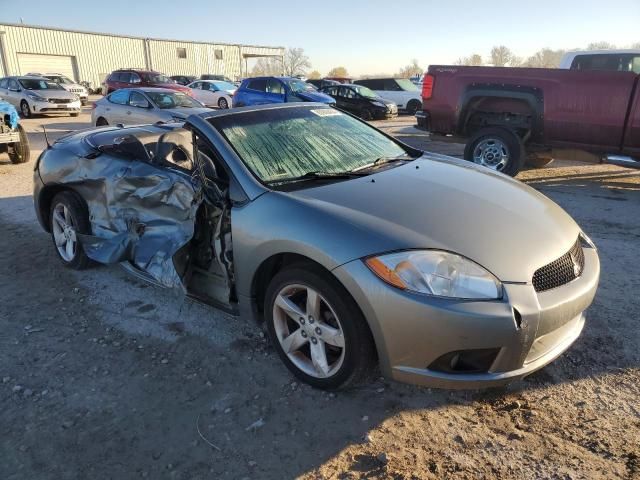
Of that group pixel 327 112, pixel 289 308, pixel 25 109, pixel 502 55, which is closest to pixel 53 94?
pixel 25 109

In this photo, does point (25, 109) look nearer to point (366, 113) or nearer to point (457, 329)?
point (366, 113)

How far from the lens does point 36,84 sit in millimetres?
20297

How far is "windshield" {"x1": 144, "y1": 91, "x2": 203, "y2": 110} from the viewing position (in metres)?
12.1

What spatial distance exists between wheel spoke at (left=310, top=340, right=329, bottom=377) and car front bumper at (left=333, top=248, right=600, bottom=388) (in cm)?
39

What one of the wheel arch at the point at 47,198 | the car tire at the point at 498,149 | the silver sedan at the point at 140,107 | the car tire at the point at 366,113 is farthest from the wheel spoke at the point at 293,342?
the car tire at the point at 366,113

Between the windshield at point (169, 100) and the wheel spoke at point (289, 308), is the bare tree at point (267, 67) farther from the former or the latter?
the wheel spoke at point (289, 308)

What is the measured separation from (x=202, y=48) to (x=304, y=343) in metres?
50.6

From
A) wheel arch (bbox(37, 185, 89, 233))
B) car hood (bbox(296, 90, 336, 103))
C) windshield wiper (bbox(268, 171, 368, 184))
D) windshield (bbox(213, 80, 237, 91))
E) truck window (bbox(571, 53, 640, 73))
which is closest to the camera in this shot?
windshield wiper (bbox(268, 171, 368, 184))

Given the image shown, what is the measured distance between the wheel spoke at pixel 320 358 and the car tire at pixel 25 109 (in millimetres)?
21632

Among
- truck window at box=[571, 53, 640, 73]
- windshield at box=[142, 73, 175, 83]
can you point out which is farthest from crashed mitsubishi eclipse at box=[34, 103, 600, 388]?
windshield at box=[142, 73, 175, 83]

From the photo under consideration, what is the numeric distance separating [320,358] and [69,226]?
3039 millimetres

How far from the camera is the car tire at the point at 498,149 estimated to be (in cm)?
757

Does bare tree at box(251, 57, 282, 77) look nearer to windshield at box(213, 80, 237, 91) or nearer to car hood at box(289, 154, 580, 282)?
windshield at box(213, 80, 237, 91)

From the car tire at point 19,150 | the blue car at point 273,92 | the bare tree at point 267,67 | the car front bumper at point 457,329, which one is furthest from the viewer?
the bare tree at point 267,67
